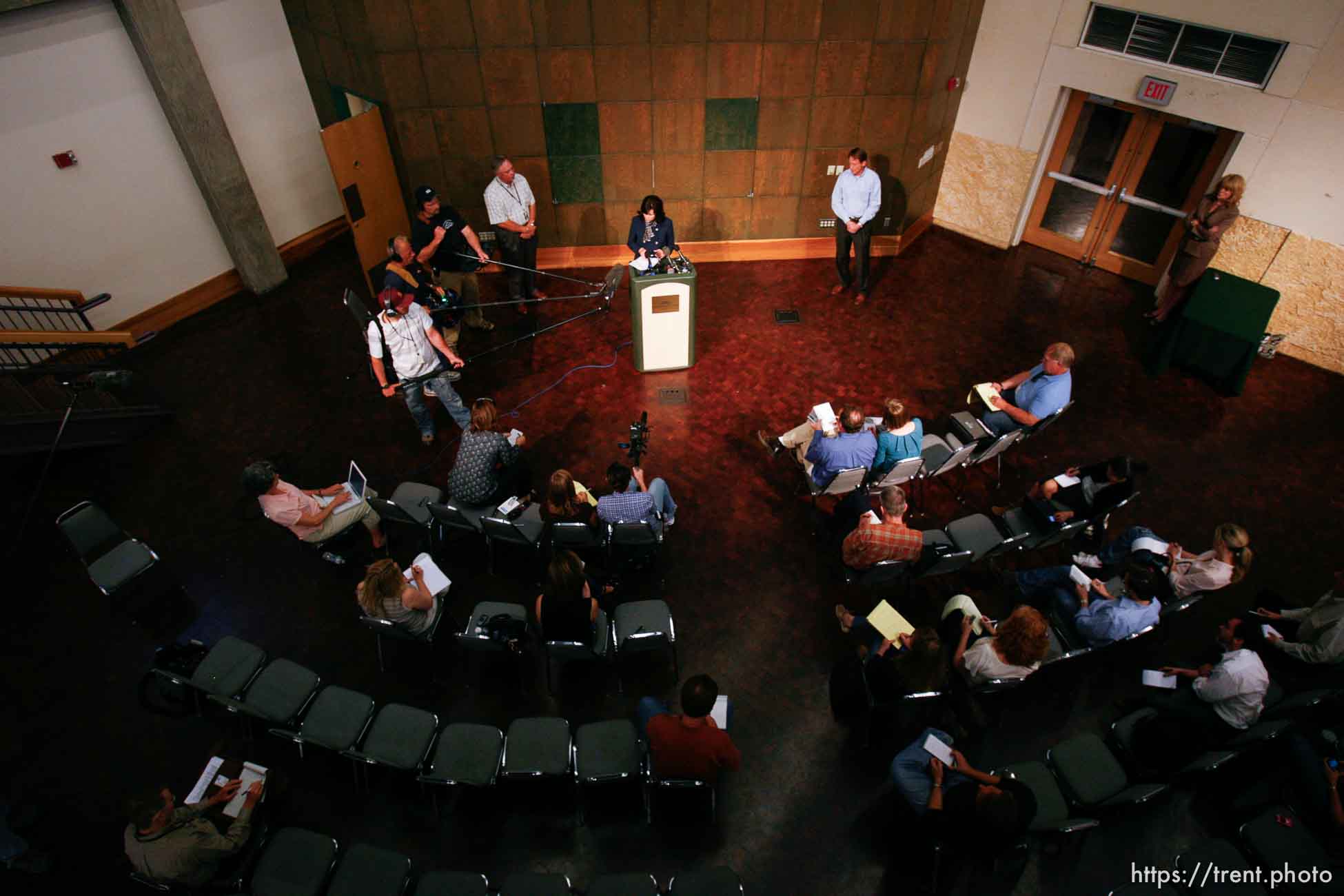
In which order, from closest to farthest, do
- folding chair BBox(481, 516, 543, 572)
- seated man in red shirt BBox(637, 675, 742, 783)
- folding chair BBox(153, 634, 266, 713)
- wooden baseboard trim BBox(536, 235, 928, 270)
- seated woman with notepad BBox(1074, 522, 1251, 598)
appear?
seated man in red shirt BBox(637, 675, 742, 783), folding chair BBox(153, 634, 266, 713), seated woman with notepad BBox(1074, 522, 1251, 598), folding chair BBox(481, 516, 543, 572), wooden baseboard trim BBox(536, 235, 928, 270)

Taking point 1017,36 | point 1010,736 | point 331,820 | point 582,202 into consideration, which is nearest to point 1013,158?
point 1017,36

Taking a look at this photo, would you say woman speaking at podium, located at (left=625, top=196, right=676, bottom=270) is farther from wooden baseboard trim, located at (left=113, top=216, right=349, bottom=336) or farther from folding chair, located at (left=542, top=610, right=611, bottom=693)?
wooden baseboard trim, located at (left=113, top=216, right=349, bottom=336)

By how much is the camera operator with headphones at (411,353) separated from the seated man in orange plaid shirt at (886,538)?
3.80 meters

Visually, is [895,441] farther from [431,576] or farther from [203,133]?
[203,133]

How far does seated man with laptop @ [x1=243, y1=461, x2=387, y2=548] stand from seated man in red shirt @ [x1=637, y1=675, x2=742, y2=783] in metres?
3.18

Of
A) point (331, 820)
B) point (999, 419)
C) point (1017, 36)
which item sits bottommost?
point (331, 820)

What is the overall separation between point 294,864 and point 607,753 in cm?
180

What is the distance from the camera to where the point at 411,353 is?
6613 mm

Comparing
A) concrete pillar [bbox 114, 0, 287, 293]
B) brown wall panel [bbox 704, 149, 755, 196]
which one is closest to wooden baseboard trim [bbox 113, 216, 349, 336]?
concrete pillar [bbox 114, 0, 287, 293]

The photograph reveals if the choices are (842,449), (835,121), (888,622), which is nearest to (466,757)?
(888,622)

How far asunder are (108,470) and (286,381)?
1.83m

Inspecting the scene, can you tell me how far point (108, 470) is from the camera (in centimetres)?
720

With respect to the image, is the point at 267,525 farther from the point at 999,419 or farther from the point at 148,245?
the point at 999,419

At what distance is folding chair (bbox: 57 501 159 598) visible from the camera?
18.7 ft
